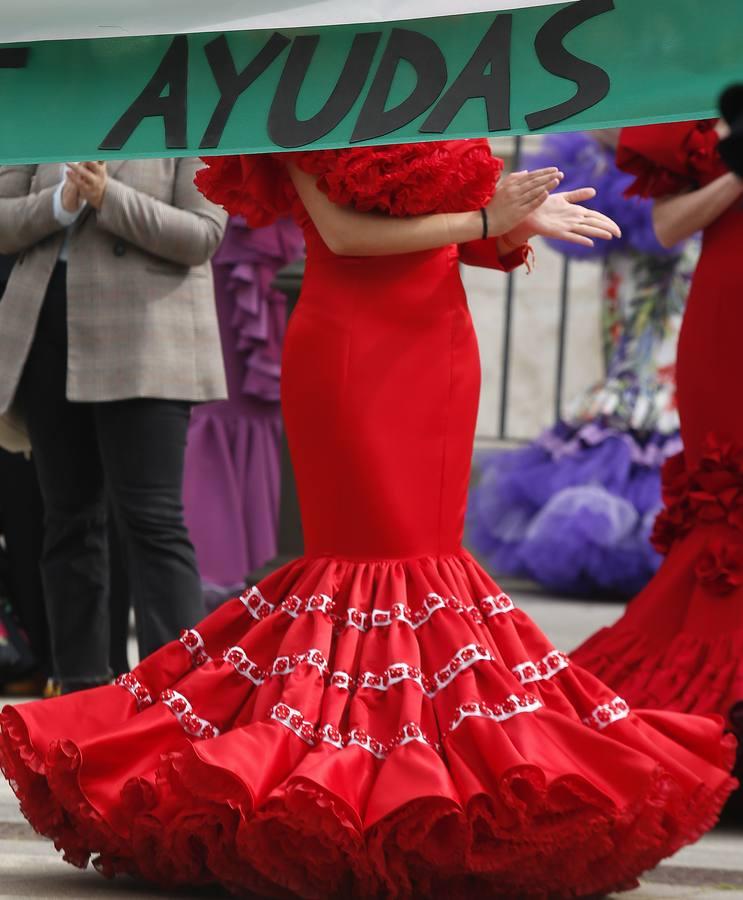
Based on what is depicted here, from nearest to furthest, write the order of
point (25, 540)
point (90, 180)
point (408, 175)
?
1. point (408, 175)
2. point (90, 180)
3. point (25, 540)

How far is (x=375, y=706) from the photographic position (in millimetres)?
2816

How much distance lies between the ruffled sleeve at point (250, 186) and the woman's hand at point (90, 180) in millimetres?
756

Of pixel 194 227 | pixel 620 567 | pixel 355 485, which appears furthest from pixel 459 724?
pixel 620 567

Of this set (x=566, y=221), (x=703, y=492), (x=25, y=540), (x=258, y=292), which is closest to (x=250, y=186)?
(x=566, y=221)

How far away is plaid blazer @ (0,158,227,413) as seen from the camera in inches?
159

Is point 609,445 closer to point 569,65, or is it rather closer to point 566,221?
point 566,221

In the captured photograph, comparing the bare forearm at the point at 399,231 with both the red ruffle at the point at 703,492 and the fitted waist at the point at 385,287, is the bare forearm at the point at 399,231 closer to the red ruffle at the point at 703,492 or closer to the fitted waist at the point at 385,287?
the fitted waist at the point at 385,287

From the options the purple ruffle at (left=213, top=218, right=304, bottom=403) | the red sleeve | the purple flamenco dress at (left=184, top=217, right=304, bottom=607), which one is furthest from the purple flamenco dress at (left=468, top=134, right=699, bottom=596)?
the red sleeve

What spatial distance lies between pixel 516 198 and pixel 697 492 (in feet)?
3.63

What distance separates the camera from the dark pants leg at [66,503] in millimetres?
4129

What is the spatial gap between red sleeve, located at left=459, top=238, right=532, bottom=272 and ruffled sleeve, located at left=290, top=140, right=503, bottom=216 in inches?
7.7

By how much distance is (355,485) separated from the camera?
3.02 meters

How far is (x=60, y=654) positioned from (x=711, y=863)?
1.75m

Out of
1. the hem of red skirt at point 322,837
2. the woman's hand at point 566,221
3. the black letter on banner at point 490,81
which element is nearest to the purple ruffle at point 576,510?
the woman's hand at point 566,221
